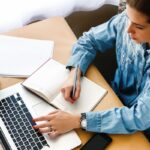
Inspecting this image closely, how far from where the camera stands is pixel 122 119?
1052mm

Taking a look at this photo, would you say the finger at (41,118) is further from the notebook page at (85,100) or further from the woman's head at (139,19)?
the woman's head at (139,19)

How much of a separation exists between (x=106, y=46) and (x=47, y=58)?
0.24 meters

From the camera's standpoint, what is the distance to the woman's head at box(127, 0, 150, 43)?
92 cm

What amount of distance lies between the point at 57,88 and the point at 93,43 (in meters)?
0.26

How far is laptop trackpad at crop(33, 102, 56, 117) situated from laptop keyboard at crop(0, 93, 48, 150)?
3 centimetres

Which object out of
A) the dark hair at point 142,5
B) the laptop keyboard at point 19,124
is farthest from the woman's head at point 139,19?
the laptop keyboard at point 19,124

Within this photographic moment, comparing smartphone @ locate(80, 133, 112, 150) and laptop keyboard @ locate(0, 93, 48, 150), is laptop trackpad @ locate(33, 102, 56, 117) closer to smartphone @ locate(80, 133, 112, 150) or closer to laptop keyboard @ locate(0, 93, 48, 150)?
laptop keyboard @ locate(0, 93, 48, 150)

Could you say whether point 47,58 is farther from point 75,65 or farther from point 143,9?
point 143,9

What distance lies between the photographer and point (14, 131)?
1029mm

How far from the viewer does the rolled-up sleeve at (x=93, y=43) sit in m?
1.22

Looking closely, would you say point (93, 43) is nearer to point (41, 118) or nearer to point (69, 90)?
point (69, 90)

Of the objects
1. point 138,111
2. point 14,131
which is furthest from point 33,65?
point 138,111

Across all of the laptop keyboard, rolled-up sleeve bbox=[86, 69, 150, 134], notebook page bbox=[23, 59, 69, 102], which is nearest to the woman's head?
rolled-up sleeve bbox=[86, 69, 150, 134]

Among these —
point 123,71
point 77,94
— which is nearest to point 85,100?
point 77,94
